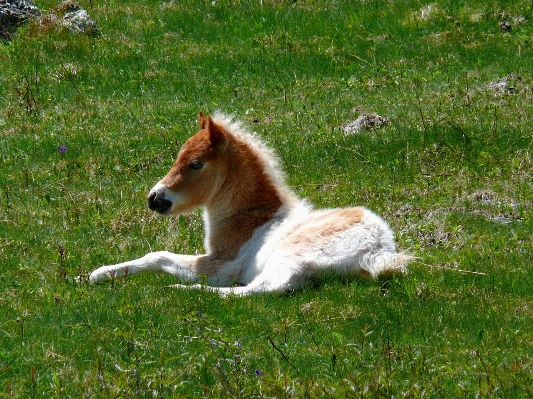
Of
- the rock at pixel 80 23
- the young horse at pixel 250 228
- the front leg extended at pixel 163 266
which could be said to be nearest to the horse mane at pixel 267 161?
the young horse at pixel 250 228

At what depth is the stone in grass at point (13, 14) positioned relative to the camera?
1638 centimetres

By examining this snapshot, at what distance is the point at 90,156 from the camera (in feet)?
38.8

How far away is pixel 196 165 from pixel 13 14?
9000 mm

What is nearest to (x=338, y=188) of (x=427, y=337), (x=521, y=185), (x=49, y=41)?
(x=521, y=185)

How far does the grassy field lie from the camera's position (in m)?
6.14

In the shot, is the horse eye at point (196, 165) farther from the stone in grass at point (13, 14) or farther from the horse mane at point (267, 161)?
the stone in grass at point (13, 14)

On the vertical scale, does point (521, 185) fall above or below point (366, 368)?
below

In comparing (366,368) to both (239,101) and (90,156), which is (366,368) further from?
(239,101)

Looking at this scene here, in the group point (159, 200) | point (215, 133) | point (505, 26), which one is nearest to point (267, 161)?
point (215, 133)

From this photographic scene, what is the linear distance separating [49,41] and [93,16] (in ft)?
5.41

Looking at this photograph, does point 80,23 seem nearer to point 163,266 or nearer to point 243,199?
point 243,199

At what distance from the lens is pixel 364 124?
12.4 meters

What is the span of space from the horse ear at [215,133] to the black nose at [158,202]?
68cm

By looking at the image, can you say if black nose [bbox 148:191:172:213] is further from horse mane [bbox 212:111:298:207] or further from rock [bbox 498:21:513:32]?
rock [bbox 498:21:513:32]
